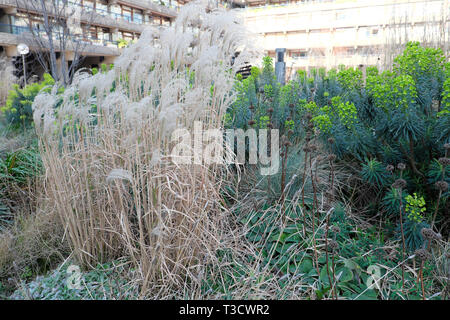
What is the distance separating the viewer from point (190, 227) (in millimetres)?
1488

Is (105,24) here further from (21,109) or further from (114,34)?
(21,109)

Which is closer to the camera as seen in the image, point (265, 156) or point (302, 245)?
point (302, 245)

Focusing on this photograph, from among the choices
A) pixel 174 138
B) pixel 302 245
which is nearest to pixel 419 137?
pixel 302 245

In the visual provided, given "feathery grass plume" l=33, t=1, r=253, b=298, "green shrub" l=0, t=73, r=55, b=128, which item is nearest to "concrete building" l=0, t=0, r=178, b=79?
"green shrub" l=0, t=73, r=55, b=128

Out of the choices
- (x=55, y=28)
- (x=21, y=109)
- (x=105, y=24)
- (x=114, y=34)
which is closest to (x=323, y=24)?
(x=114, y=34)

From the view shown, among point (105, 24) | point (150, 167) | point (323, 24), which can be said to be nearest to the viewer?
point (150, 167)

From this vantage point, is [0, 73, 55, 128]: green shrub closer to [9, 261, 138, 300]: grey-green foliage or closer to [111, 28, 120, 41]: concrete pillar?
[9, 261, 138, 300]: grey-green foliage

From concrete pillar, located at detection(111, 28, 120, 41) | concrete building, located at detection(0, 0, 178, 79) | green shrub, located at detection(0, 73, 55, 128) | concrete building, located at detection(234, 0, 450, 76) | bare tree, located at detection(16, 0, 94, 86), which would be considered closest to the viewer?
green shrub, located at detection(0, 73, 55, 128)

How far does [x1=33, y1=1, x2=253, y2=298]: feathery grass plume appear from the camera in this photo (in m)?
1.39

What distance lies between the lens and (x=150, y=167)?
134 centimetres

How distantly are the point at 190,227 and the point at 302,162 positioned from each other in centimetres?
104

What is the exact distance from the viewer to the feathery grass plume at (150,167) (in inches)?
54.9
